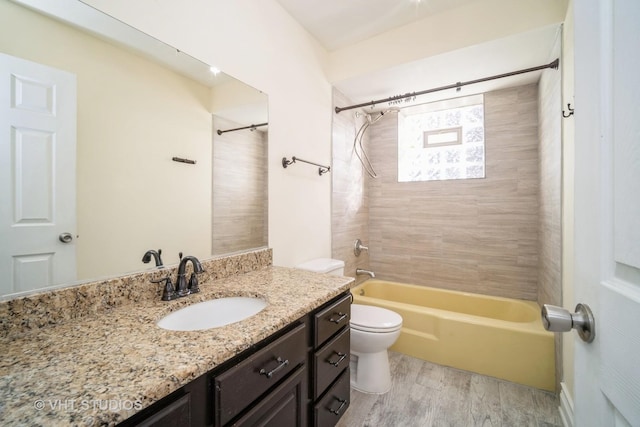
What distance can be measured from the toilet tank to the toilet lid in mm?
339

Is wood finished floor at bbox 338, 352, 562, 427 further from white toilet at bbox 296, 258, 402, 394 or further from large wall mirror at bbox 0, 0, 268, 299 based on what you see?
large wall mirror at bbox 0, 0, 268, 299

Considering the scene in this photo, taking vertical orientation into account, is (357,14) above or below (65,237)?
above

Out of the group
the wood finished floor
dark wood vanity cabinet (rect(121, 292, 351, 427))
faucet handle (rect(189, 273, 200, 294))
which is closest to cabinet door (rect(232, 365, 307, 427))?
dark wood vanity cabinet (rect(121, 292, 351, 427))

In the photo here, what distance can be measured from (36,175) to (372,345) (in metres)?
1.85

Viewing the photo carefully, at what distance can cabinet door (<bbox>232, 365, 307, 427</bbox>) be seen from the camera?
0.77 metres

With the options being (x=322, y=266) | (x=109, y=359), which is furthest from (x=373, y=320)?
(x=109, y=359)

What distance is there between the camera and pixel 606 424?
412 mm

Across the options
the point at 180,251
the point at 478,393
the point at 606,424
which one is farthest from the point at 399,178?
the point at 606,424

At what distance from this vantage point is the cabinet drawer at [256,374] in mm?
671

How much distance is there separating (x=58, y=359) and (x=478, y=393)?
2215 mm

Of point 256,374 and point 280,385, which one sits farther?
point 280,385

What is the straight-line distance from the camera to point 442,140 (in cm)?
281

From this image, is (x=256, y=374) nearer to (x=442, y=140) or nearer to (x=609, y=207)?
(x=609, y=207)

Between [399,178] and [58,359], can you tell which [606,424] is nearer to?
[58,359]
